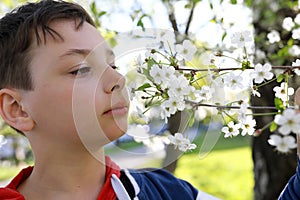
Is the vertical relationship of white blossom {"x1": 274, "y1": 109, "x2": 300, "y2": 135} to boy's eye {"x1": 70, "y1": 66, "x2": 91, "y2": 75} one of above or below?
above

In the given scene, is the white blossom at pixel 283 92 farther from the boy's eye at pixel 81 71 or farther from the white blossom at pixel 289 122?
the boy's eye at pixel 81 71

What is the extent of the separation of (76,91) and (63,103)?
0.04 m

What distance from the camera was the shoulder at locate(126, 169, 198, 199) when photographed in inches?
43.0

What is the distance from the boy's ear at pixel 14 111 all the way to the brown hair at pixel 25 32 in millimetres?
20

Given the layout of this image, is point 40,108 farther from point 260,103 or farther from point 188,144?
point 260,103

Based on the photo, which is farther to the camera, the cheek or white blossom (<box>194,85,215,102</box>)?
the cheek

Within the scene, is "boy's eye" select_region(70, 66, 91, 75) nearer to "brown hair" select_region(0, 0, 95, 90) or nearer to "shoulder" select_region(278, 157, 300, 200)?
"brown hair" select_region(0, 0, 95, 90)

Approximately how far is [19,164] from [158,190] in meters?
2.79

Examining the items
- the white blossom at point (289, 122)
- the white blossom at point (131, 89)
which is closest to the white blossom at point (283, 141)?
the white blossom at point (289, 122)

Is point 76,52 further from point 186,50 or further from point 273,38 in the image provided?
point 273,38

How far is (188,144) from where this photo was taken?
2.59 ft

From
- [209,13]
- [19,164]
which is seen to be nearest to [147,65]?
[209,13]

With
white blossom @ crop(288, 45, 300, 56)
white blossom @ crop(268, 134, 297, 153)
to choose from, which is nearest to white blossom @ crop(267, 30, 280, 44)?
white blossom @ crop(288, 45, 300, 56)

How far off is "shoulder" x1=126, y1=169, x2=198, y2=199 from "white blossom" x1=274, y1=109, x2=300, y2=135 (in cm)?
58
